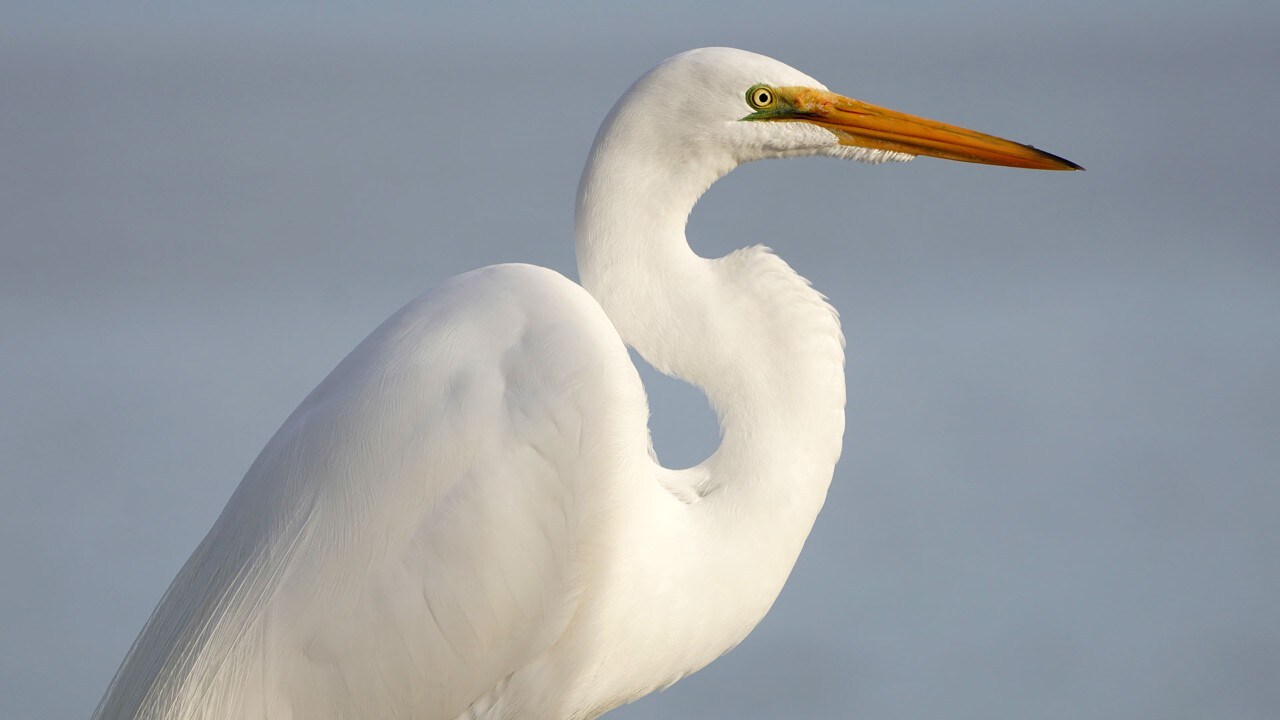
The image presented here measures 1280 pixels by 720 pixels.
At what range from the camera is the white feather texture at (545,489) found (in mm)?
1575

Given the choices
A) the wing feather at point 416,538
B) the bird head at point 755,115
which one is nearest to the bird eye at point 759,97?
the bird head at point 755,115

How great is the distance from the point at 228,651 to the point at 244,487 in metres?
0.23

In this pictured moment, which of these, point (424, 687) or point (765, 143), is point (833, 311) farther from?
point (424, 687)

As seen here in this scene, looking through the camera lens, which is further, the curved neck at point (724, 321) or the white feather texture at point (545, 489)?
the curved neck at point (724, 321)

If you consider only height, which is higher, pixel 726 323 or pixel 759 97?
pixel 759 97

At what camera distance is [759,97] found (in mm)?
1737

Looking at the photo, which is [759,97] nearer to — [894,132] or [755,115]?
[755,115]

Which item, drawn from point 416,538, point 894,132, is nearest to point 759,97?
point 894,132

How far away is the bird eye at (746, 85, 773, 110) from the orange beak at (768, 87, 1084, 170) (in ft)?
0.06

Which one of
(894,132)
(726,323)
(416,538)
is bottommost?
(416,538)

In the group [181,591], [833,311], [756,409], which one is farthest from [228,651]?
[833,311]

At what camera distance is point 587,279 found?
175 cm

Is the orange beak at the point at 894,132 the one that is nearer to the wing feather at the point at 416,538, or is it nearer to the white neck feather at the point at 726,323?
the white neck feather at the point at 726,323

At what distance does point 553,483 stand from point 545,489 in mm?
A: 13
